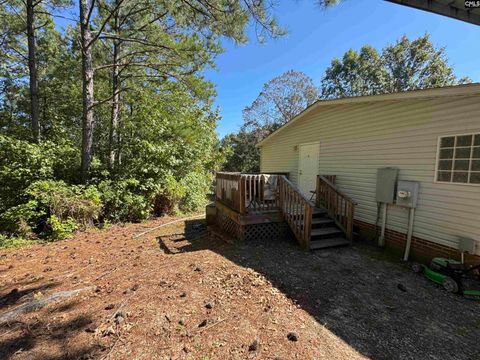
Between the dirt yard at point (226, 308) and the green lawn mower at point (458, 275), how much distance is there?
166 mm

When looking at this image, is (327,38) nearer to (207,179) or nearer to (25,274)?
(207,179)

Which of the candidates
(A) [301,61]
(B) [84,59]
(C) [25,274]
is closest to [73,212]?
(C) [25,274]

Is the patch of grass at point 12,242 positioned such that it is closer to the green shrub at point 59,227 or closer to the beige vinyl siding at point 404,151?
the green shrub at point 59,227

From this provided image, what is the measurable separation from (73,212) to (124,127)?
13.3 feet

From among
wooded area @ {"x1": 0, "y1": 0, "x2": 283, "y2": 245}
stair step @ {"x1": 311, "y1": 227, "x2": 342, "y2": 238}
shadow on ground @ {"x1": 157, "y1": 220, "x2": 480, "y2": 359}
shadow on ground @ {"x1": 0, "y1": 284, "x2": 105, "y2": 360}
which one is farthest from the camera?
wooded area @ {"x1": 0, "y1": 0, "x2": 283, "y2": 245}

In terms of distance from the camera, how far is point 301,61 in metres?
14.7

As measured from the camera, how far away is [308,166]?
8.24 metres

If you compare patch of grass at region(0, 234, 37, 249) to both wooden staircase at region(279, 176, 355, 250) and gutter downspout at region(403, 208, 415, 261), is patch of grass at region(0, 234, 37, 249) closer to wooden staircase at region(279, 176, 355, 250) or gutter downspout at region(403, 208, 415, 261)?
wooden staircase at region(279, 176, 355, 250)

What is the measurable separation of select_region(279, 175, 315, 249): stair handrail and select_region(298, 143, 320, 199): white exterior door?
2.64 meters

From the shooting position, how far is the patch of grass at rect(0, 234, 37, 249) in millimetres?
5211

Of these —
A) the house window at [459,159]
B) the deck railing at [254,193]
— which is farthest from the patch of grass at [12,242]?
the house window at [459,159]

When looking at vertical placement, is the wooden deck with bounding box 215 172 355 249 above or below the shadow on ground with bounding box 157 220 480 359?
above

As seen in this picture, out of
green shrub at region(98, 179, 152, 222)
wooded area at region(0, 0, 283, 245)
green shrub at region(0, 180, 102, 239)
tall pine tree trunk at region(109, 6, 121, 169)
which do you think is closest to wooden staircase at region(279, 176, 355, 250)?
wooded area at region(0, 0, 283, 245)

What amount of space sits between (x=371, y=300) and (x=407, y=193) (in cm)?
270
